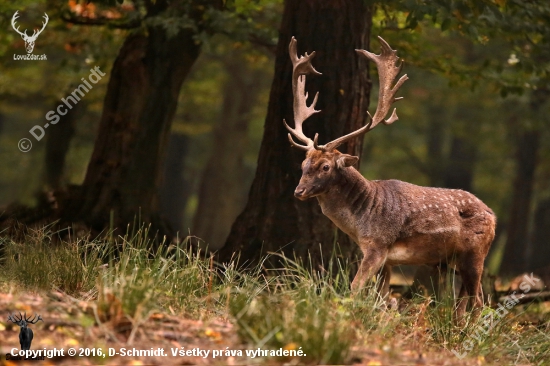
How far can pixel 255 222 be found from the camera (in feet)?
30.8

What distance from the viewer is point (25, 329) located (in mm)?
5273

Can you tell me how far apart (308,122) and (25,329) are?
4.65 m

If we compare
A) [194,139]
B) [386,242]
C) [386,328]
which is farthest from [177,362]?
[194,139]

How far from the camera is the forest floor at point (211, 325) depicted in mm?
5242

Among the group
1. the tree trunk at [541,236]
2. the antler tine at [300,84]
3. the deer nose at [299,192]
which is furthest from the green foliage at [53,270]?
the tree trunk at [541,236]

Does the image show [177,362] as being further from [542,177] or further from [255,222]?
[542,177]

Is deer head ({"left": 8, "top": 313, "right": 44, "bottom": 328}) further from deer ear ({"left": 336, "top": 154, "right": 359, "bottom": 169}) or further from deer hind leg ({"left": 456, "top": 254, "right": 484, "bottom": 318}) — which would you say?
deer hind leg ({"left": 456, "top": 254, "right": 484, "bottom": 318})

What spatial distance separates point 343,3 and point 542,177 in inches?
580

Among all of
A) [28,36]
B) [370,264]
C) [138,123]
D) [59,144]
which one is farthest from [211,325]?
[59,144]

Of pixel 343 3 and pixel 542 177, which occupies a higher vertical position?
pixel 343 3

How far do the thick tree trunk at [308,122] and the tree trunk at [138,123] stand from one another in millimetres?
1781

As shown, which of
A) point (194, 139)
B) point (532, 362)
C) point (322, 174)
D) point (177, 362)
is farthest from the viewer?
point (194, 139)

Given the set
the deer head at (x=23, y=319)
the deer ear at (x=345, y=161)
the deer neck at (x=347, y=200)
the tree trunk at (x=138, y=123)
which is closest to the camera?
the deer head at (x=23, y=319)

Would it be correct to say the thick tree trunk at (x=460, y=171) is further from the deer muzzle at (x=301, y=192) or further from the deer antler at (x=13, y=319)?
the deer antler at (x=13, y=319)
